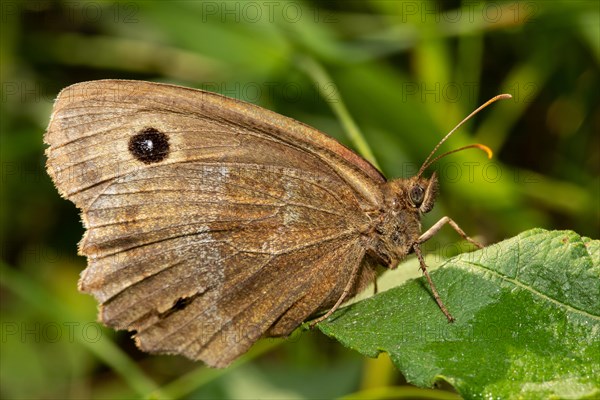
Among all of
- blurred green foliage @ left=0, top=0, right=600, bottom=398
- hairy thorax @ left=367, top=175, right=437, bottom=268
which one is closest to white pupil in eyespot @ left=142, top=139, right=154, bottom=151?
hairy thorax @ left=367, top=175, right=437, bottom=268

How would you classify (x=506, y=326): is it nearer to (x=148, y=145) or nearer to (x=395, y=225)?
(x=395, y=225)

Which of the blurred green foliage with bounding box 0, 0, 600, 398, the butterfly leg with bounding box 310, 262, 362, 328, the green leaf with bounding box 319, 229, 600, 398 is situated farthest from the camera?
the blurred green foliage with bounding box 0, 0, 600, 398

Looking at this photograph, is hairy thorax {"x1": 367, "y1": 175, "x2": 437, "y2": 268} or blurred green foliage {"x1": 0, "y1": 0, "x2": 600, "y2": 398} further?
blurred green foliage {"x1": 0, "y1": 0, "x2": 600, "y2": 398}

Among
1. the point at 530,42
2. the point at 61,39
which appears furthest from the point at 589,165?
the point at 61,39

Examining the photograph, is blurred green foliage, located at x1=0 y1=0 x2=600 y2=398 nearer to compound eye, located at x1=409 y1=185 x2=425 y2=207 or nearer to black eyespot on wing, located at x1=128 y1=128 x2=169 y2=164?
compound eye, located at x1=409 y1=185 x2=425 y2=207

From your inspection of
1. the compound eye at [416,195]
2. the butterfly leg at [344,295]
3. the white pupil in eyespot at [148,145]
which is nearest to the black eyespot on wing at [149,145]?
the white pupil in eyespot at [148,145]

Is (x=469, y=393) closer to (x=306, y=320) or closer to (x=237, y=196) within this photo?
(x=306, y=320)

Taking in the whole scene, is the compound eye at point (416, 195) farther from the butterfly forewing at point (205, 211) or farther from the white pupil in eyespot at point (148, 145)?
the white pupil in eyespot at point (148, 145)
